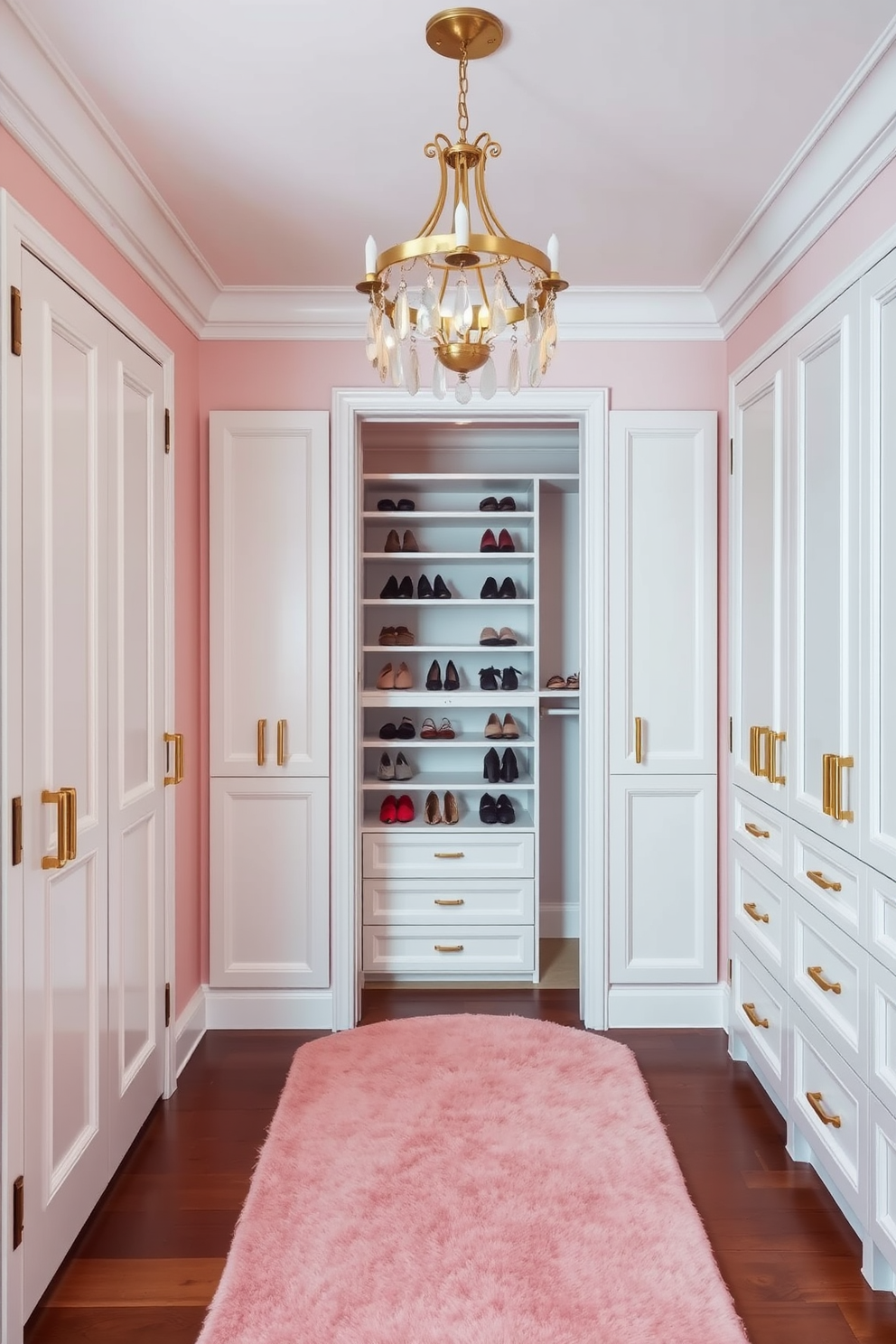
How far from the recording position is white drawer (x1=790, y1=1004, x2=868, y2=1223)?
82.8 inches

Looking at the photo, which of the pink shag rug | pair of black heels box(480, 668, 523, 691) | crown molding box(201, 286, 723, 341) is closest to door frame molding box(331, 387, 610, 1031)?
crown molding box(201, 286, 723, 341)

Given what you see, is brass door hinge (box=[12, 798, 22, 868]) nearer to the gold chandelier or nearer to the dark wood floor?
the dark wood floor

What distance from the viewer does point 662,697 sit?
133 inches

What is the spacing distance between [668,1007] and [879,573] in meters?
2.01

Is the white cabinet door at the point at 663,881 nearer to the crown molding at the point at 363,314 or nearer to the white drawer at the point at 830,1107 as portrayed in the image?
the white drawer at the point at 830,1107

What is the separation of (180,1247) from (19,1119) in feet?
1.94

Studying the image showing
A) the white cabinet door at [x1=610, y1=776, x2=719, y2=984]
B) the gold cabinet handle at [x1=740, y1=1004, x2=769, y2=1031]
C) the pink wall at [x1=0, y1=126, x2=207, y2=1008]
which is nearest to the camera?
the gold cabinet handle at [x1=740, y1=1004, x2=769, y2=1031]

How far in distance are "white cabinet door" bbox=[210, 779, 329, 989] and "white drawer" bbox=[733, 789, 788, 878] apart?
1.44 meters

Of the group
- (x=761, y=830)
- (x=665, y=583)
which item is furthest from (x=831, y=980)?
(x=665, y=583)

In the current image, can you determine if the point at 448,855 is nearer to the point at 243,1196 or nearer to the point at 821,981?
the point at 243,1196

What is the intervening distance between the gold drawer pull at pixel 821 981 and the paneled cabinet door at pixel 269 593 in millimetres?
1737

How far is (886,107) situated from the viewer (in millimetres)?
1962

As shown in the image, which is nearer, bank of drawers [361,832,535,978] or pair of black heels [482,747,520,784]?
bank of drawers [361,832,535,978]

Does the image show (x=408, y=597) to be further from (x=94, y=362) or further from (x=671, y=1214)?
(x=671, y=1214)
